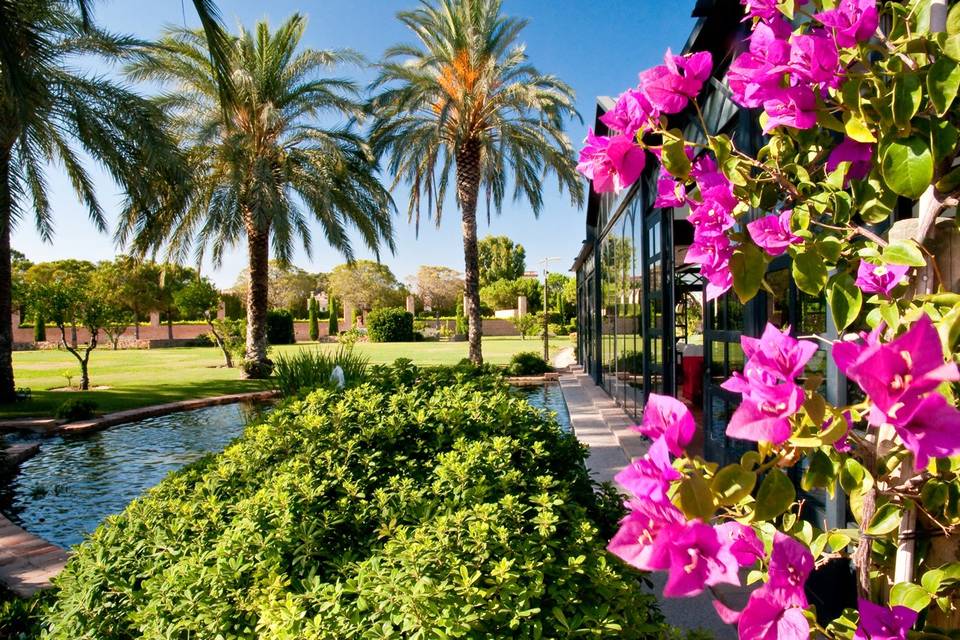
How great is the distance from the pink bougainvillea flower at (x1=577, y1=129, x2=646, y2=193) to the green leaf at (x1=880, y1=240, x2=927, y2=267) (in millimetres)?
433

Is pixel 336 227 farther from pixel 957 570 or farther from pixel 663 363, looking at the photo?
pixel 957 570

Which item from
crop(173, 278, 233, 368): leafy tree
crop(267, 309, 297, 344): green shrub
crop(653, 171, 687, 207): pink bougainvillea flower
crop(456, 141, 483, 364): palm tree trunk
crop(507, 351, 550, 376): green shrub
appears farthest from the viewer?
crop(173, 278, 233, 368): leafy tree

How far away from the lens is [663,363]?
5.77 metres

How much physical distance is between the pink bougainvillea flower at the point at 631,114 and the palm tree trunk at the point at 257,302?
14.8 m

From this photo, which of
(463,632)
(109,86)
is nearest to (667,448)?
(463,632)

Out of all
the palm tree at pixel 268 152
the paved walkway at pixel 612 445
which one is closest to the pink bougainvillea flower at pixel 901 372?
the paved walkway at pixel 612 445

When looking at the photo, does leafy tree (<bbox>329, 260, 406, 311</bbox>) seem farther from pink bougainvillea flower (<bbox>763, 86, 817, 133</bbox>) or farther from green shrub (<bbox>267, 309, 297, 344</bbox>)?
pink bougainvillea flower (<bbox>763, 86, 817, 133</bbox>)

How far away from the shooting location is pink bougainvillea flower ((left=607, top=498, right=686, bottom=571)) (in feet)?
2.44

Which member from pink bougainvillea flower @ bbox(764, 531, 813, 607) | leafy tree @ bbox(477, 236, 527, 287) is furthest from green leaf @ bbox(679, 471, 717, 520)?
leafy tree @ bbox(477, 236, 527, 287)

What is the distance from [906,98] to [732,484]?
0.64 meters

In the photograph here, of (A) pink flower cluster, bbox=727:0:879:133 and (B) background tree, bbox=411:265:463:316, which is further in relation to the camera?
(B) background tree, bbox=411:265:463:316

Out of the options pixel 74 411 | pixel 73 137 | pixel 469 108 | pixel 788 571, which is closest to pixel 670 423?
pixel 788 571

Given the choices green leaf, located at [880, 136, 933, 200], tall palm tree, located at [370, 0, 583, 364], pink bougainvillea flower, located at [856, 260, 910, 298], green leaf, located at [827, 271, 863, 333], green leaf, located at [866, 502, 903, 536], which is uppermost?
tall palm tree, located at [370, 0, 583, 364]

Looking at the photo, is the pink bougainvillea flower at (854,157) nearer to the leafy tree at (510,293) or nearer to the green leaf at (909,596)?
the green leaf at (909,596)
